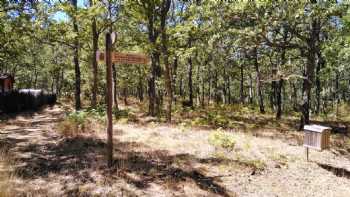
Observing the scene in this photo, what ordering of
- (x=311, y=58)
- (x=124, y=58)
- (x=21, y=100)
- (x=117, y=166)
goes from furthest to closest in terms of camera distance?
(x=21, y=100), (x=311, y=58), (x=117, y=166), (x=124, y=58)

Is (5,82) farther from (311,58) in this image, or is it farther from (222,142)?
(311,58)

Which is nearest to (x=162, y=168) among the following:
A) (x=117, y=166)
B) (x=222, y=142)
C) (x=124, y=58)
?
(x=117, y=166)

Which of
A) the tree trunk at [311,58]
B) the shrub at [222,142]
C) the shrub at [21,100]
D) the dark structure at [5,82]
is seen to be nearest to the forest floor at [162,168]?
the shrub at [222,142]

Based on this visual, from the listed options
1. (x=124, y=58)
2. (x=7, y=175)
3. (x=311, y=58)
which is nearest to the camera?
(x=7, y=175)

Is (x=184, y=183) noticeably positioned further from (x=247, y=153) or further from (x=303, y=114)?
(x=303, y=114)

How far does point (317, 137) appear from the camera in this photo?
8.59 meters

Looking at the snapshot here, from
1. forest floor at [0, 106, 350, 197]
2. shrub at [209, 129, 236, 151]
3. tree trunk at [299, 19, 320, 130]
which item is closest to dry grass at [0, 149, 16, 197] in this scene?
forest floor at [0, 106, 350, 197]

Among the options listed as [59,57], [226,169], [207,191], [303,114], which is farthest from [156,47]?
[59,57]

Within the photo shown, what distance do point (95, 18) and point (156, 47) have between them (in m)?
3.83

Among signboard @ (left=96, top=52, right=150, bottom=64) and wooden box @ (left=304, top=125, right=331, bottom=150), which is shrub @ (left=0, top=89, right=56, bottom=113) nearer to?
signboard @ (left=96, top=52, right=150, bottom=64)

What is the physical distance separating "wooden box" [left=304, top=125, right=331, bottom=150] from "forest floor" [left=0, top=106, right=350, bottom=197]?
0.59 m

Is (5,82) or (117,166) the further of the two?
(5,82)

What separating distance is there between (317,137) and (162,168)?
4.20 metres

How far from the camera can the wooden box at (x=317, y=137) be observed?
8484 mm
